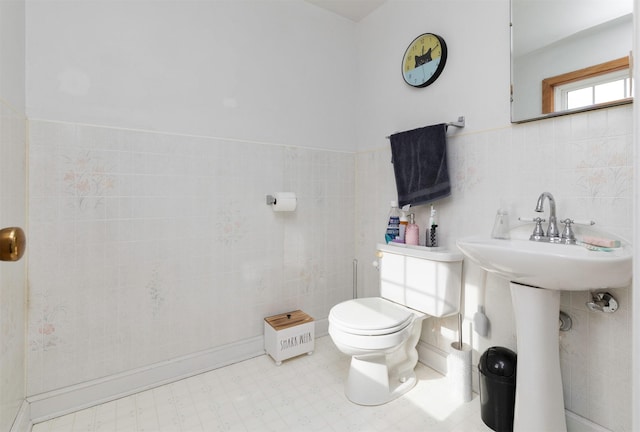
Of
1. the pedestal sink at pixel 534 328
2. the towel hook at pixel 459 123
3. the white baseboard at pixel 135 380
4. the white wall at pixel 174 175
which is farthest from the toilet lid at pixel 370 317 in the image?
the towel hook at pixel 459 123

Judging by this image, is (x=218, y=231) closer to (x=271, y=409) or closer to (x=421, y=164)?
(x=271, y=409)

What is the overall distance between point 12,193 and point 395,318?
1.75 m

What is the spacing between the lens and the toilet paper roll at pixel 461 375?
1619 millimetres

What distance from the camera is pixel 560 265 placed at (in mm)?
1040

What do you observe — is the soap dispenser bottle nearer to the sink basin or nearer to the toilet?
the toilet

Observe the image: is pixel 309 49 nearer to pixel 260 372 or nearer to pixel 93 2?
pixel 93 2

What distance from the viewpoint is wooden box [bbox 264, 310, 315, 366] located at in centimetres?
196

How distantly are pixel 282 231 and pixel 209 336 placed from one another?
0.79 meters

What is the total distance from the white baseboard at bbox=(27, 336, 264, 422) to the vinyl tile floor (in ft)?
0.12

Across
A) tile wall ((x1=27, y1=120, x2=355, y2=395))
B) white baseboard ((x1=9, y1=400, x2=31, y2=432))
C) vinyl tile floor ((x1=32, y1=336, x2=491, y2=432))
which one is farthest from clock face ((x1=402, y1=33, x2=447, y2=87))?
white baseboard ((x1=9, y1=400, x2=31, y2=432))

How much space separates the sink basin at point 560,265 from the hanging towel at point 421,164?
1.96 feet

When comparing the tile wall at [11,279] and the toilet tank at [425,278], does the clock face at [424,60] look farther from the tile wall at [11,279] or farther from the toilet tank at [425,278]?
the tile wall at [11,279]

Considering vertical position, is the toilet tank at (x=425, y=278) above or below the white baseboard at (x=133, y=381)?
above

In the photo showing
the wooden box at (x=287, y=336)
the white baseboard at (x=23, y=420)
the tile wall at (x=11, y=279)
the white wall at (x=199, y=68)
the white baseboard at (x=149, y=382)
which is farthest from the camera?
the wooden box at (x=287, y=336)
